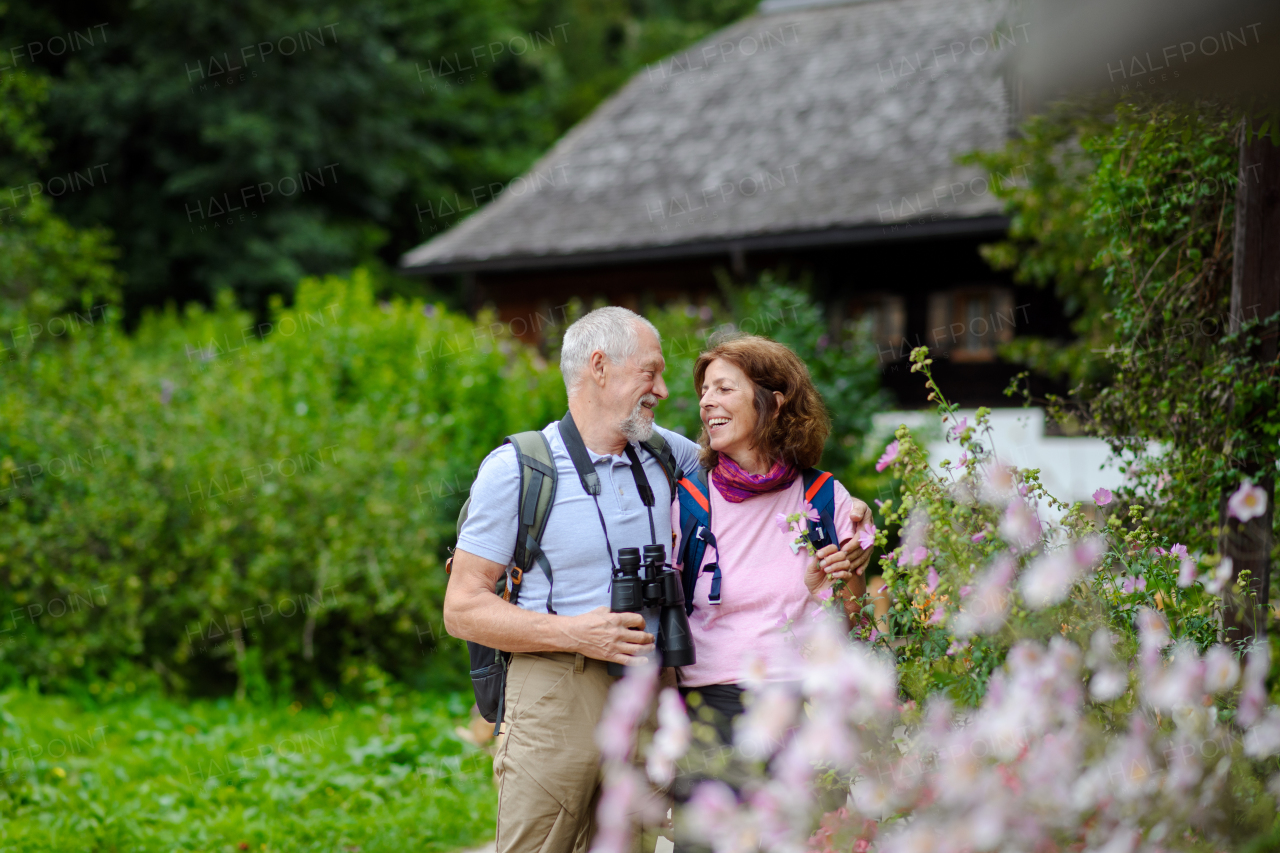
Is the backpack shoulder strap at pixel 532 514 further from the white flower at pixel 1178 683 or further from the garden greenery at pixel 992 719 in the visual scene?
the white flower at pixel 1178 683

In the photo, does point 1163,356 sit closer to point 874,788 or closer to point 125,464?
point 874,788

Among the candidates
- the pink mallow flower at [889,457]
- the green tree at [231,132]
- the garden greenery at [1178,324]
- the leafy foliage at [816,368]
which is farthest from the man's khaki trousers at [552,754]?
the green tree at [231,132]

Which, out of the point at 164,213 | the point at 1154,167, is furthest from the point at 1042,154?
the point at 164,213

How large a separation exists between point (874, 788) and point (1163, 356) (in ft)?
8.43

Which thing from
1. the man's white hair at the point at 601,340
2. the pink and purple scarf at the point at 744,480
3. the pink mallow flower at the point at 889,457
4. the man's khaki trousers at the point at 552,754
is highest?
the man's white hair at the point at 601,340

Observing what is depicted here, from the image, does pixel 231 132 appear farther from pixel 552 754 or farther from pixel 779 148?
pixel 552 754

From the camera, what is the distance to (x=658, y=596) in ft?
8.01

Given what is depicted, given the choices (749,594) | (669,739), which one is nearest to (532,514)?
(749,594)

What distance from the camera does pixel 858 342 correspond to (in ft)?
26.4

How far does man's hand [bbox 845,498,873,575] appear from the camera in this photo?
8.29ft

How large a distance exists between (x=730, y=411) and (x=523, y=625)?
2.36 ft

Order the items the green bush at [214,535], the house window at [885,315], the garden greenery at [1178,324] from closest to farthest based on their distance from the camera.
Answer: the garden greenery at [1178,324] < the green bush at [214,535] < the house window at [885,315]

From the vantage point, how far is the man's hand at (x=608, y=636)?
7.91ft

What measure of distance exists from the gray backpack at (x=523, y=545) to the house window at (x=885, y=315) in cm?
896
